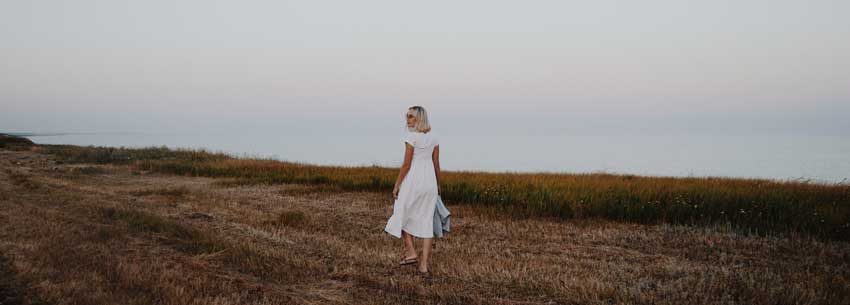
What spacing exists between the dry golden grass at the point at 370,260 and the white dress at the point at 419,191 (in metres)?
0.62

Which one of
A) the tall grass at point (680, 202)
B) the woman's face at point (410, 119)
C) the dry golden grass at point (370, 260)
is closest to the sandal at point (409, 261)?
the dry golden grass at point (370, 260)

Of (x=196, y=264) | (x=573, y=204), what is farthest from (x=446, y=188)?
(x=196, y=264)

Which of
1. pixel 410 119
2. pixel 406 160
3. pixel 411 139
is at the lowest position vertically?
pixel 406 160

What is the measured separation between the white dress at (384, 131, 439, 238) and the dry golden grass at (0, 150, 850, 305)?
625 millimetres

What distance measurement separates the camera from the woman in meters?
5.85

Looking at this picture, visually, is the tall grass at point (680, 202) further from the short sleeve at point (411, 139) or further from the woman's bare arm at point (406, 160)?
the short sleeve at point (411, 139)

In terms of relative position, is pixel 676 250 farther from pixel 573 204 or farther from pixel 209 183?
pixel 209 183

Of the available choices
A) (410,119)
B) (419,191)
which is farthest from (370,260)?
(410,119)

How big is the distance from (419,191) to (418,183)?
0.32 feet

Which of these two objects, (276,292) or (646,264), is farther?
(646,264)

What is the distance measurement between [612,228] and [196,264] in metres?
7.15

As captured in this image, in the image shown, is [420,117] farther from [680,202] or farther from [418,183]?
[680,202]

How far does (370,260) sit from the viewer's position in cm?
678

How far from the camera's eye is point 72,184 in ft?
49.5
